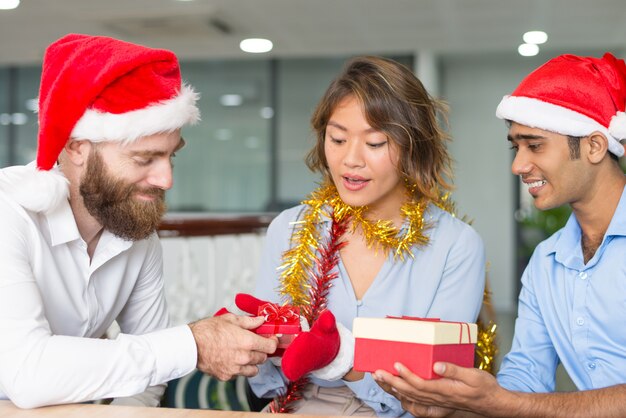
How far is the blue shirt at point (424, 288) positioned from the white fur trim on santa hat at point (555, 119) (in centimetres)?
35

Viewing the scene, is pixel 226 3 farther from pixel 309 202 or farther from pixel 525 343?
pixel 525 343

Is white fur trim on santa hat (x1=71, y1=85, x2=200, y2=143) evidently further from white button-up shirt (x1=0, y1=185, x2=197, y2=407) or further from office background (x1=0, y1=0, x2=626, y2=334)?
office background (x1=0, y1=0, x2=626, y2=334)

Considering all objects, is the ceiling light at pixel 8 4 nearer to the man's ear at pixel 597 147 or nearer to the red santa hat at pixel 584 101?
the red santa hat at pixel 584 101

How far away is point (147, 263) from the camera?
6.27 feet

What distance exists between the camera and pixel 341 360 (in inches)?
62.9

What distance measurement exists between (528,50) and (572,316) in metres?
6.31

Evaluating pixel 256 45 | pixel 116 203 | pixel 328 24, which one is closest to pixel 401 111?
pixel 116 203

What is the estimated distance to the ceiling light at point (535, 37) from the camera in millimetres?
6613

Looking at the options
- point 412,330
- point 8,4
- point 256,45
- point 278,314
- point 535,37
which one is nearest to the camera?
point 412,330

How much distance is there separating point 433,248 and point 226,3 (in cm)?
442

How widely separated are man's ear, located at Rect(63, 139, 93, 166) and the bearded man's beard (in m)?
0.02

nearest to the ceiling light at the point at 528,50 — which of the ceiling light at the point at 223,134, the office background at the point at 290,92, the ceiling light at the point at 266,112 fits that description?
the office background at the point at 290,92

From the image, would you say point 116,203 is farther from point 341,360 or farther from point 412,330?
point 412,330

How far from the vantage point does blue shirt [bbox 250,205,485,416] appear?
71.8 inches
